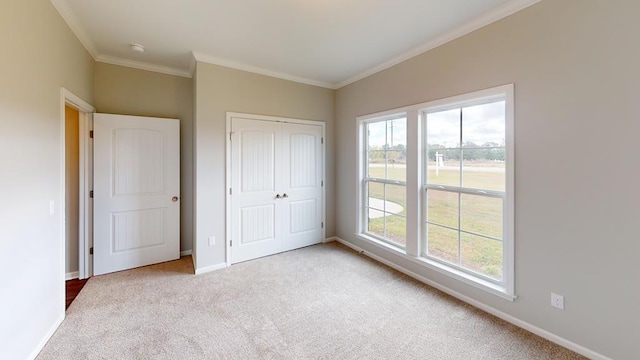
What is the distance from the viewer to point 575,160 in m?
1.83

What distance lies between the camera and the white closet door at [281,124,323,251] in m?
3.88

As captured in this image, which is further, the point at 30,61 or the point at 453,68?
the point at 453,68

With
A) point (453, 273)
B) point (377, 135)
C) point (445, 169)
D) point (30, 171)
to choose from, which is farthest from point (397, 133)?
point (30, 171)

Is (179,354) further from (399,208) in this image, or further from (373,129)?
(373,129)

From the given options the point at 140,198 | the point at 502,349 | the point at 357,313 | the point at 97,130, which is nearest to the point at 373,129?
the point at 357,313

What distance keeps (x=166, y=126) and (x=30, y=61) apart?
1.68 m

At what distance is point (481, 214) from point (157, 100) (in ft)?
13.6

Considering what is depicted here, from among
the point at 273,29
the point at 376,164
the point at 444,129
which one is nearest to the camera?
the point at 273,29

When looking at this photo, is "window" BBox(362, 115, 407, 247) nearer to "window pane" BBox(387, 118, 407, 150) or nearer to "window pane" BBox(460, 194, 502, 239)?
"window pane" BBox(387, 118, 407, 150)

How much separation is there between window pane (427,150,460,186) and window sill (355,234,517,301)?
0.89 m

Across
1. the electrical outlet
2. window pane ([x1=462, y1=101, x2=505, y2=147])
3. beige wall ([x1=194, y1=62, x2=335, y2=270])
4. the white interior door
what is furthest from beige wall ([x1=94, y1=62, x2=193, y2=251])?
the electrical outlet

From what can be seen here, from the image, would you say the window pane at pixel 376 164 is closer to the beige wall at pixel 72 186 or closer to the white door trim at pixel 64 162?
the white door trim at pixel 64 162

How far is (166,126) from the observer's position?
342 cm

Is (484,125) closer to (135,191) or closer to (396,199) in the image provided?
(396,199)
